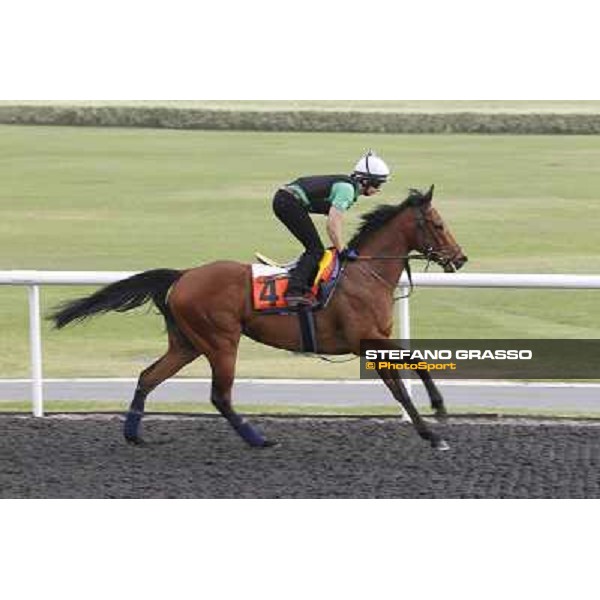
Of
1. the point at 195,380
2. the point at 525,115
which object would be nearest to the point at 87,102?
the point at 525,115

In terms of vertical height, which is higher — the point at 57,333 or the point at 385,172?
the point at 385,172

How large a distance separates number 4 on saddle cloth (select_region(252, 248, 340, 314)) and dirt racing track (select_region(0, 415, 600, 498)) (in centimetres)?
77

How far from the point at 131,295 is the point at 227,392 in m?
0.78

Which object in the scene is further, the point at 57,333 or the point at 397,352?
the point at 57,333

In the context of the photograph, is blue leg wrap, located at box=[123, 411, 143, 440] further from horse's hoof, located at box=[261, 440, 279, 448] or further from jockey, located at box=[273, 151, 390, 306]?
jockey, located at box=[273, 151, 390, 306]

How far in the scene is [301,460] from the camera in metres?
7.96

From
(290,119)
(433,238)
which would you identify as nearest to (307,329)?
(433,238)

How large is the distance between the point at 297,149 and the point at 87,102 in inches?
214

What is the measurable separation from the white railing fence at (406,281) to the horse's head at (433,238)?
444mm

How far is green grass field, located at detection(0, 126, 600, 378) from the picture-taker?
1474cm

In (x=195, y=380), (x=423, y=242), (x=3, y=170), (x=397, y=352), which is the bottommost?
(x=3, y=170)

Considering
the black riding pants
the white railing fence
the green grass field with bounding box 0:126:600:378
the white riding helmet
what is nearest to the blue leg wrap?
the white railing fence

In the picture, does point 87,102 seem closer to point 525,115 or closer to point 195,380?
point 525,115

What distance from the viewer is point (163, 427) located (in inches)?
346
